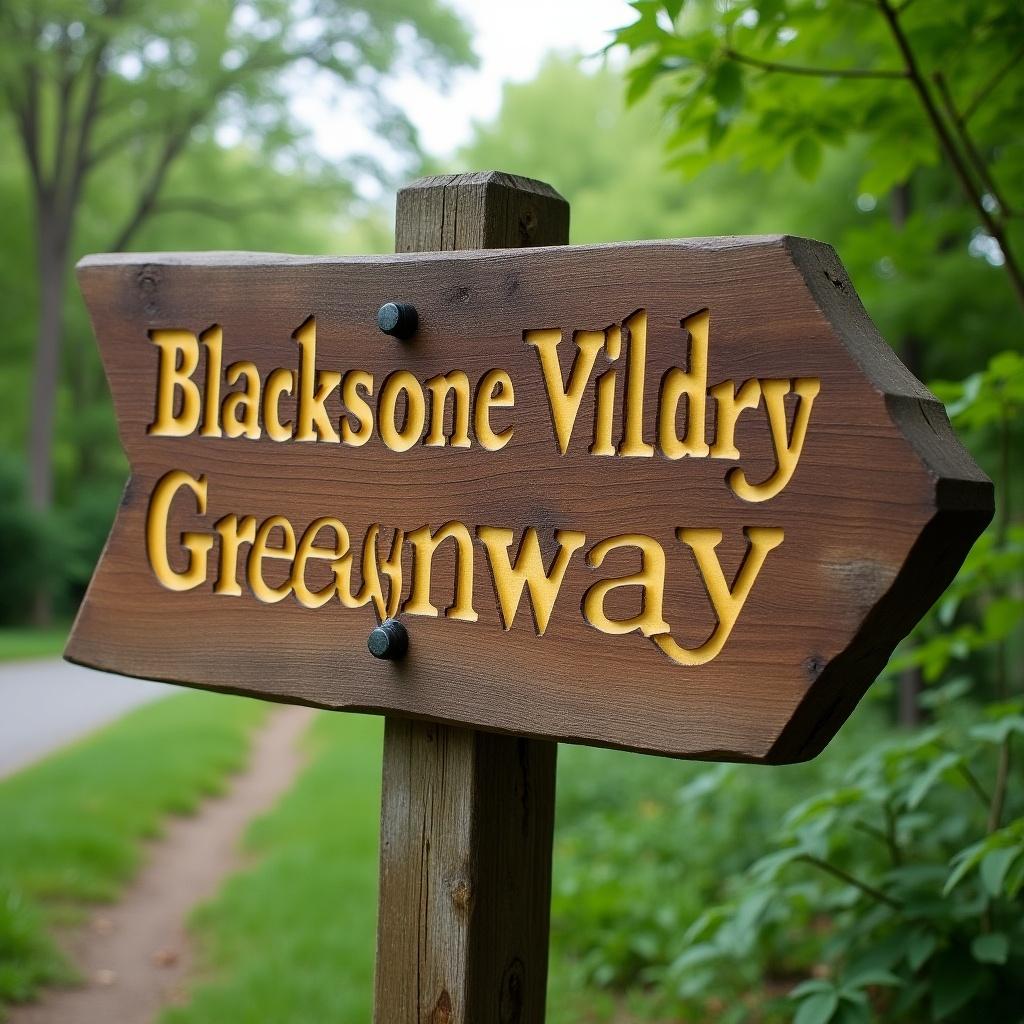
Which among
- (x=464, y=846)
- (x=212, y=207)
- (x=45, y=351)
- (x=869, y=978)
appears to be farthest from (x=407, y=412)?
(x=212, y=207)

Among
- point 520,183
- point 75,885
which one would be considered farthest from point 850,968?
point 75,885

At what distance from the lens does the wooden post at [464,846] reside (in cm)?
160

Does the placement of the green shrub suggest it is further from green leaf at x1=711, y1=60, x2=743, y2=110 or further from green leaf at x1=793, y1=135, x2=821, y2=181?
green leaf at x1=711, y1=60, x2=743, y2=110

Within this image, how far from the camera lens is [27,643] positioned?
14523 mm

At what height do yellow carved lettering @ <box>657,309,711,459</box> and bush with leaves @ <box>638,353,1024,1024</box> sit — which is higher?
yellow carved lettering @ <box>657,309,711,459</box>

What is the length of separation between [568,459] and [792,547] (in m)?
0.31

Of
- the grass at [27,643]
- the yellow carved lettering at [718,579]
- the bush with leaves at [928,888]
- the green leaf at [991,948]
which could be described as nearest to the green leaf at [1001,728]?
the bush with leaves at [928,888]

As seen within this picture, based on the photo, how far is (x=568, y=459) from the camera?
4.57ft

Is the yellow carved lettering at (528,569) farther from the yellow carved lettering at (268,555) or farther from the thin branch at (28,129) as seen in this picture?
Result: the thin branch at (28,129)

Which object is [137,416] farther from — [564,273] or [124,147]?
[124,147]

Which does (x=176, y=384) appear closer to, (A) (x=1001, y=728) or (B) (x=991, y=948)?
(A) (x=1001, y=728)

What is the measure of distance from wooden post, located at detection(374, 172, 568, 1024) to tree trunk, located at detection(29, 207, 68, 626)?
1684 cm

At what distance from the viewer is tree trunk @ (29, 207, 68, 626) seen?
55.4 feet

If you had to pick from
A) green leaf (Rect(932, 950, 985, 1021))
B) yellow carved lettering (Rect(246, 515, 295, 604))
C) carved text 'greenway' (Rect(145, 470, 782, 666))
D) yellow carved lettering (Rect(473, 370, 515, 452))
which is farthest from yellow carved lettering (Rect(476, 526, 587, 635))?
green leaf (Rect(932, 950, 985, 1021))
